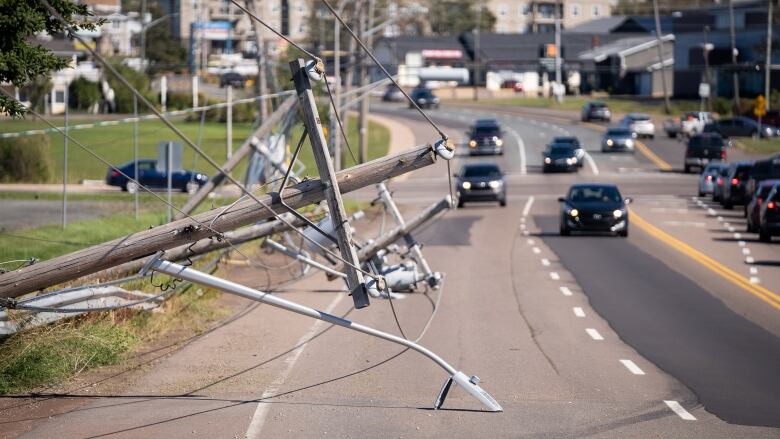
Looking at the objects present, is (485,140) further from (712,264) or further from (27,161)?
(712,264)

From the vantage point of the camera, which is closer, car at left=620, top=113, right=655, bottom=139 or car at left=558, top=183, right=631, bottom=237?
car at left=558, top=183, right=631, bottom=237

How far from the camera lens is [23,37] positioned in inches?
539

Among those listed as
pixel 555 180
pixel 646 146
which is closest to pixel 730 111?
pixel 646 146

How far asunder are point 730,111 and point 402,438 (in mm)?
92601

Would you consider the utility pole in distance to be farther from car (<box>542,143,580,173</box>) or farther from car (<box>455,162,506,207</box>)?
car (<box>542,143,580,173</box>)

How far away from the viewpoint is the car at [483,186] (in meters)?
46.4

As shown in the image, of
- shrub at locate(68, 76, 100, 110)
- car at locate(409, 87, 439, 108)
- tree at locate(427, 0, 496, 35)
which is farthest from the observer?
tree at locate(427, 0, 496, 35)

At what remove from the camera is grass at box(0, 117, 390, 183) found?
45844 mm

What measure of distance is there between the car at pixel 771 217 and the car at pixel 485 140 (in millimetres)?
41022

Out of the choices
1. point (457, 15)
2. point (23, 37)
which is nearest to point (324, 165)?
point (23, 37)

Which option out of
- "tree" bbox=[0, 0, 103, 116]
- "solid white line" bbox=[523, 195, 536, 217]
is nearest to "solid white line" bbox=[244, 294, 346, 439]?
"tree" bbox=[0, 0, 103, 116]

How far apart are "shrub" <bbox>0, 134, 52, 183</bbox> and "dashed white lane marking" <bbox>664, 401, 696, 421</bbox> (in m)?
32.0

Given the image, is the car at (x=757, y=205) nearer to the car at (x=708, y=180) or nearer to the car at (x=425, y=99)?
the car at (x=708, y=180)

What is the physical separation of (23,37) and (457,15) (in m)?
166
